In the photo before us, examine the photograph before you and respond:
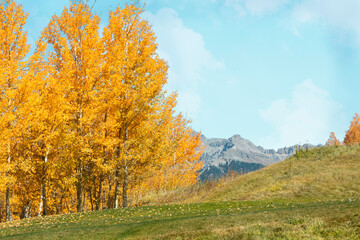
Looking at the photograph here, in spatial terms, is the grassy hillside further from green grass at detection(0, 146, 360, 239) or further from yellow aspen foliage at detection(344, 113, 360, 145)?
yellow aspen foliage at detection(344, 113, 360, 145)

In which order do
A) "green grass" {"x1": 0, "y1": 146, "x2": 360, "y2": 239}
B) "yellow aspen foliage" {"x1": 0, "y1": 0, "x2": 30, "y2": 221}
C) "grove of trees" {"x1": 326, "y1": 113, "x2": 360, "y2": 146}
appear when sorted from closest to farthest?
"green grass" {"x1": 0, "y1": 146, "x2": 360, "y2": 239} < "yellow aspen foliage" {"x1": 0, "y1": 0, "x2": 30, "y2": 221} < "grove of trees" {"x1": 326, "y1": 113, "x2": 360, "y2": 146}

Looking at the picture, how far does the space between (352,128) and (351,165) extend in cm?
3759

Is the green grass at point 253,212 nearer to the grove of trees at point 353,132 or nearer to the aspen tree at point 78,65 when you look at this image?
the aspen tree at point 78,65

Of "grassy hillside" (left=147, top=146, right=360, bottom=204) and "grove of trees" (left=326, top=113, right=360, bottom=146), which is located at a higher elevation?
"grove of trees" (left=326, top=113, right=360, bottom=146)

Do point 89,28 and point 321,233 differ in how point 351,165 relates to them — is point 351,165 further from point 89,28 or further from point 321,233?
point 89,28

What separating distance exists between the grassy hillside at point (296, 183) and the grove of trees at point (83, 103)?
6.74 meters

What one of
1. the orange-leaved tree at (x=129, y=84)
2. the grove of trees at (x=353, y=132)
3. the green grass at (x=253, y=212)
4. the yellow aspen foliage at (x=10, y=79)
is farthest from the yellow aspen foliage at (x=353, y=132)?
Result: the yellow aspen foliage at (x=10, y=79)

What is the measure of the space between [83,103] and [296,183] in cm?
1581

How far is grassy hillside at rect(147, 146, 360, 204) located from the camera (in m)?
19.5

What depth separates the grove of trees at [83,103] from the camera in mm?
15219

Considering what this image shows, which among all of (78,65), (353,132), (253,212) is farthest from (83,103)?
(353,132)

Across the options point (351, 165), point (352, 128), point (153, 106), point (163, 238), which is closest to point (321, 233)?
point (163, 238)

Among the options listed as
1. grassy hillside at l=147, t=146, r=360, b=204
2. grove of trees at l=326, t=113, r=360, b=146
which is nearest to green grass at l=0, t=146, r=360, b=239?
grassy hillside at l=147, t=146, r=360, b=204

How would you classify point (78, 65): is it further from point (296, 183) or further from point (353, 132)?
point (353, 132)
